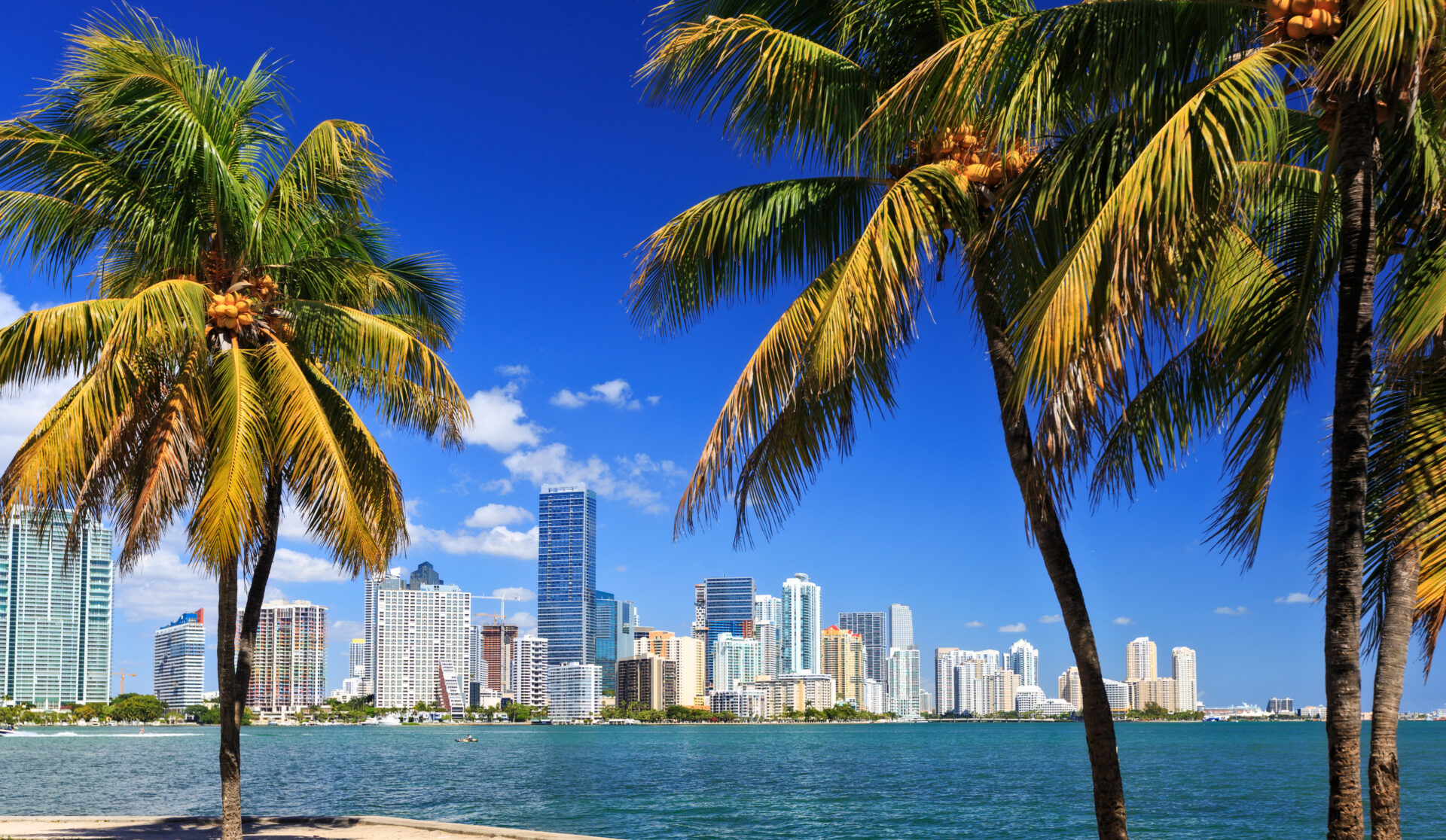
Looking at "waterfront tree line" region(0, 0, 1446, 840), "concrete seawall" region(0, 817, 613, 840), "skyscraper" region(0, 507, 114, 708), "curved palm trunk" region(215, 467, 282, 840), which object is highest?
"waterfront tree line" region(0, 0, 1446, 840)

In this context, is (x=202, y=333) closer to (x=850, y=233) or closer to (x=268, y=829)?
(x=850, y=233)

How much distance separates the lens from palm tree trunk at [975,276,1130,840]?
654 cm

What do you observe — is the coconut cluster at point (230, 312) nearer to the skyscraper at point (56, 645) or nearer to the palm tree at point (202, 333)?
the palm tree at point (202, 333)

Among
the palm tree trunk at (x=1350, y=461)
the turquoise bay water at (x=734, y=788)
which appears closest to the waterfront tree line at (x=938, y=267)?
the palm tree trunk at (x=1350, y=461)

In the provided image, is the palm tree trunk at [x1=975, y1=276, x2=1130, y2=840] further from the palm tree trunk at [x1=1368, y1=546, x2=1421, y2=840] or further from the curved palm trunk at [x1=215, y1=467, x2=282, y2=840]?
the curved palm trunk at [x1=215, y1=467, x2=282, y2=840]

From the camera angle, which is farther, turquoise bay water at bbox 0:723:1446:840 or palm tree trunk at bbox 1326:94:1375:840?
turquoise bay water at bbox 0:723:1446:840

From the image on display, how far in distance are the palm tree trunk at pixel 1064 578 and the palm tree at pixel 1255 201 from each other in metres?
0.69

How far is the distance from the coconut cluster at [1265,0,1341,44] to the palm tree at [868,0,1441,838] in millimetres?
19

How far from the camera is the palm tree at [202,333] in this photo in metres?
8.64

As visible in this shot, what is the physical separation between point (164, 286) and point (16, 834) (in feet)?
28.2

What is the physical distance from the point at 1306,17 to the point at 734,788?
5161 centimetres

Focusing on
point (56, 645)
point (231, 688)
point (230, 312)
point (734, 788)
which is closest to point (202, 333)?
point (230, 312)

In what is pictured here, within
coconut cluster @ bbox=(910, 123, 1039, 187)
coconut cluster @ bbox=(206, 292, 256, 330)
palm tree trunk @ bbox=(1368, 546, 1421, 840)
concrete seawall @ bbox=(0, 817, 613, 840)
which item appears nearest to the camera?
palm tree trunk @ bbox=(1368, 546, 1421, 840)

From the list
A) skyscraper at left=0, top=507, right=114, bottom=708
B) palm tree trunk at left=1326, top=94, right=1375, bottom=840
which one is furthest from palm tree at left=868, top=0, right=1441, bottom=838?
skyscraper at left=0, top=507, right=114, bottom=708
